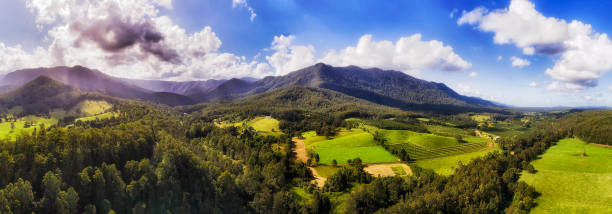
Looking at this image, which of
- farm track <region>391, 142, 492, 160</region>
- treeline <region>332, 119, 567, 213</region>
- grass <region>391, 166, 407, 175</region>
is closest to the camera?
treeline <region>332, 119, 567, 213</region>

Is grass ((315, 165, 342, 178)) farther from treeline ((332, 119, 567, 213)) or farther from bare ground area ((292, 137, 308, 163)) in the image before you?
treeline ((332, 119, 567, 213))

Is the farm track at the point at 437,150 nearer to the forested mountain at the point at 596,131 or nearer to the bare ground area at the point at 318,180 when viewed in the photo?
the forested mountain at the point at 596,131

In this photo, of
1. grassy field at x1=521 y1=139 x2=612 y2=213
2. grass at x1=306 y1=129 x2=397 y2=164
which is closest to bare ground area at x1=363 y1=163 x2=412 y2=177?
grass at x1=306 y1=129 x2=397 y2=164

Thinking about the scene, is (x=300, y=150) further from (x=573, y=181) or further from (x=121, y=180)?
(x=573, y=181)

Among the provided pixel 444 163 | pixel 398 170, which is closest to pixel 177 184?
pixel 398 170

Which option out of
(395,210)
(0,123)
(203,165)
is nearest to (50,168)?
(203,165)
